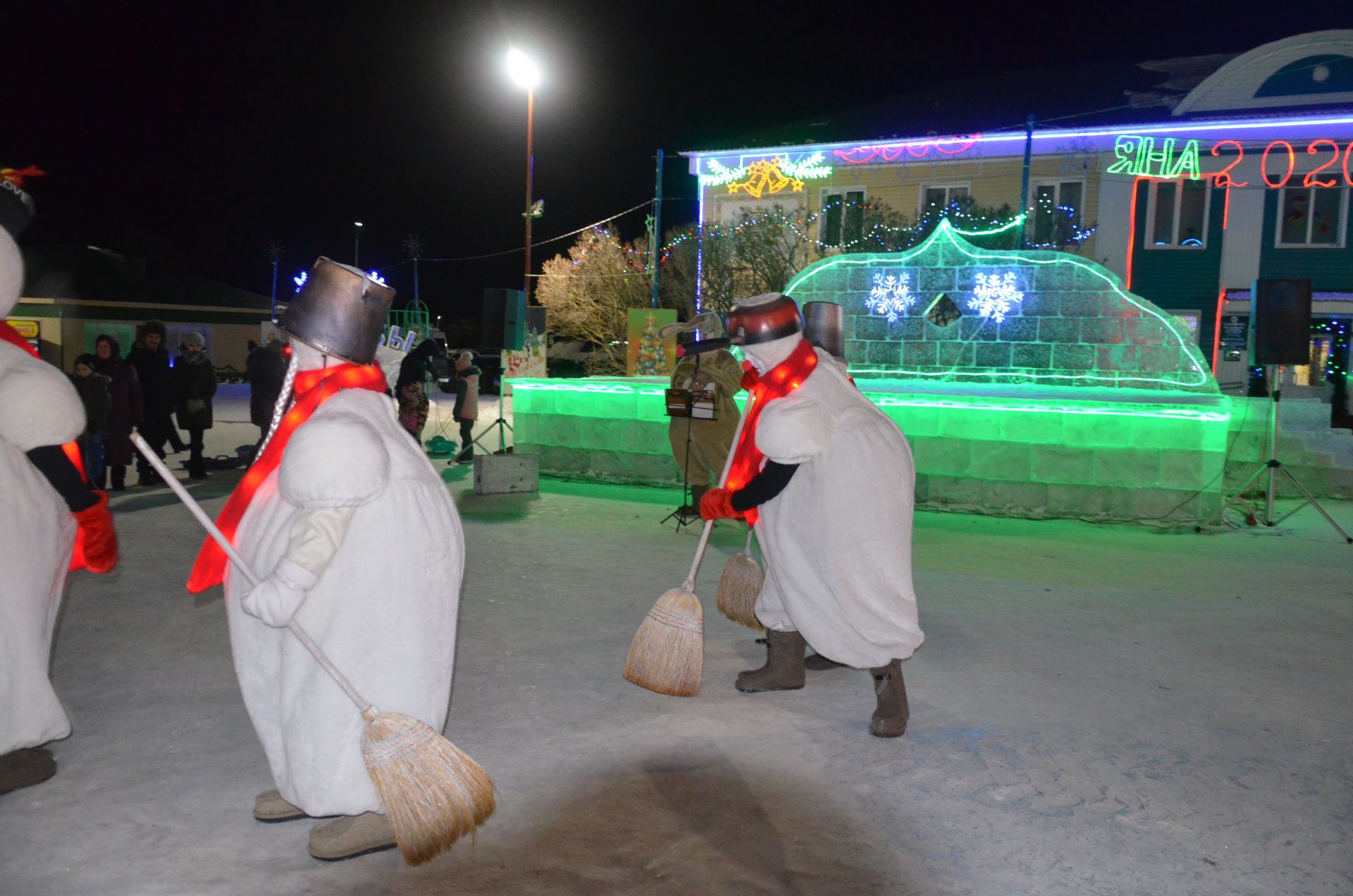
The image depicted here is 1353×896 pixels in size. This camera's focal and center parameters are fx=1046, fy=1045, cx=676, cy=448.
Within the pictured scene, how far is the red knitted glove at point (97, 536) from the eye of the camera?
3.32m

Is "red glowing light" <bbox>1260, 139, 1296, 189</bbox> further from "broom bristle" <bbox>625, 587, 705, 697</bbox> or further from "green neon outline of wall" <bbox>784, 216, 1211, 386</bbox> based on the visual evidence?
"broom bristle" <bbox>625, 587, 705, 697</bbox>

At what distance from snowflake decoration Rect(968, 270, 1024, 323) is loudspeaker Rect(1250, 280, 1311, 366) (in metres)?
2.82

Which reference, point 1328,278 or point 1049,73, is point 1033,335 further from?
point 1049,73

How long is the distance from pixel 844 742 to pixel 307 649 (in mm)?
2162

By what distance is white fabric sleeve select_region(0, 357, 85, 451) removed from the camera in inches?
122

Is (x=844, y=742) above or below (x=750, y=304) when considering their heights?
below

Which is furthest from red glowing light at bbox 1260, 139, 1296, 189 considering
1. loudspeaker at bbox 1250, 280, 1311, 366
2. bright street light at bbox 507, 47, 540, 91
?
bright street light at bbox 507, 47, 540, 91

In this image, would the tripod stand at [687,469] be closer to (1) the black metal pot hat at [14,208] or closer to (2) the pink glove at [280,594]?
(1) the black metal pot hat at [14,208]

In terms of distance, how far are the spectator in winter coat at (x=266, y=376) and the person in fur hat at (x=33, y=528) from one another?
728 centimetres

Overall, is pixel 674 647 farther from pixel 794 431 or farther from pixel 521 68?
pixel 521 68

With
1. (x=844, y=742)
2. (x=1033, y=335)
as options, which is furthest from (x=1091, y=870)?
(x=1033, y=335)

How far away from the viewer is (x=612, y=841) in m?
3.22

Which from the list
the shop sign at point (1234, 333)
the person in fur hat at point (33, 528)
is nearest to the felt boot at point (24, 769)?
the person in fur hat at point (33, 528)

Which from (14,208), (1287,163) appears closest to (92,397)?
(14,208)
